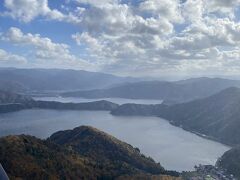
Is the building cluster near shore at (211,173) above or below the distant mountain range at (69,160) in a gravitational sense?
below

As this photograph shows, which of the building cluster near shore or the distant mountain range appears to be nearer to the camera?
the distant mountain range

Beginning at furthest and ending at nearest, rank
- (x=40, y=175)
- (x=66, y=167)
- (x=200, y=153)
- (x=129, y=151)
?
Answer: (x=200, y=153) → (x=129, y=151) → (x=66, y=167) → (x=40, y=175)

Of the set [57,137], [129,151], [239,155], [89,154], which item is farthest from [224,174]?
[57,137]

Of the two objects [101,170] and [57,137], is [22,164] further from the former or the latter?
[57,137]

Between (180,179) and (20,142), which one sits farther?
(180,179)

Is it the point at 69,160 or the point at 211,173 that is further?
the point at 211,173

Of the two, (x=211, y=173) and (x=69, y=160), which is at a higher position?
(x=69, y=160)

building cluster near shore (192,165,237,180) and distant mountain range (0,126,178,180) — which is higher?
distant mountain range (0,126,178,180)

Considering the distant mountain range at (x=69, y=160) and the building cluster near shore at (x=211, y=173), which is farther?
the building cluster near shore at (x=211, y=173)
